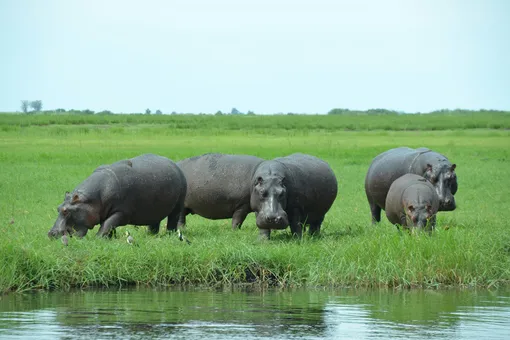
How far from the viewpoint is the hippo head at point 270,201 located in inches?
505

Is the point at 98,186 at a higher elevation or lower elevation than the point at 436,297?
higher

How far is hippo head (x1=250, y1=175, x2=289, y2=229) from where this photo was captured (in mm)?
12828

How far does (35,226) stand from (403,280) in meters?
6.00

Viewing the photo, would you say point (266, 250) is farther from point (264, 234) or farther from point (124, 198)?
point (124, 198)

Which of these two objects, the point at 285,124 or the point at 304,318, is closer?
the point at 304,318

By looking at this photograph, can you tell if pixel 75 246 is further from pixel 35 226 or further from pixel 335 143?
pixel 335 143

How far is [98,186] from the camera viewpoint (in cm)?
1313

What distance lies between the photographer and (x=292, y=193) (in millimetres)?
13742

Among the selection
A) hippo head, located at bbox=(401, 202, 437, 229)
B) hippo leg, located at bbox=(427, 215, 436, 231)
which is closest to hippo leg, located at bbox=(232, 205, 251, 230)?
hippo head, located at bbox=(401, 202, 437, 229)

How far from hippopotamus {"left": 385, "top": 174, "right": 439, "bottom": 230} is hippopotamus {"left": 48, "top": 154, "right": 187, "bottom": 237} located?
3167mm

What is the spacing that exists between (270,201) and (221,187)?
79.0 inches

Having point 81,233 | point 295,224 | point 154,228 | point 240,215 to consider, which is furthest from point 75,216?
point 295,224

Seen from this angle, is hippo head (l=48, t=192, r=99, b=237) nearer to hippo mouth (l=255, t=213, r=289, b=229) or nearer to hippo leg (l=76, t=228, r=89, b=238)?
hippo leg (l=76, t=228, r=89, b=238)

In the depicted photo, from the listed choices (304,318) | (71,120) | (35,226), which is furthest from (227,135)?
(304,318)
